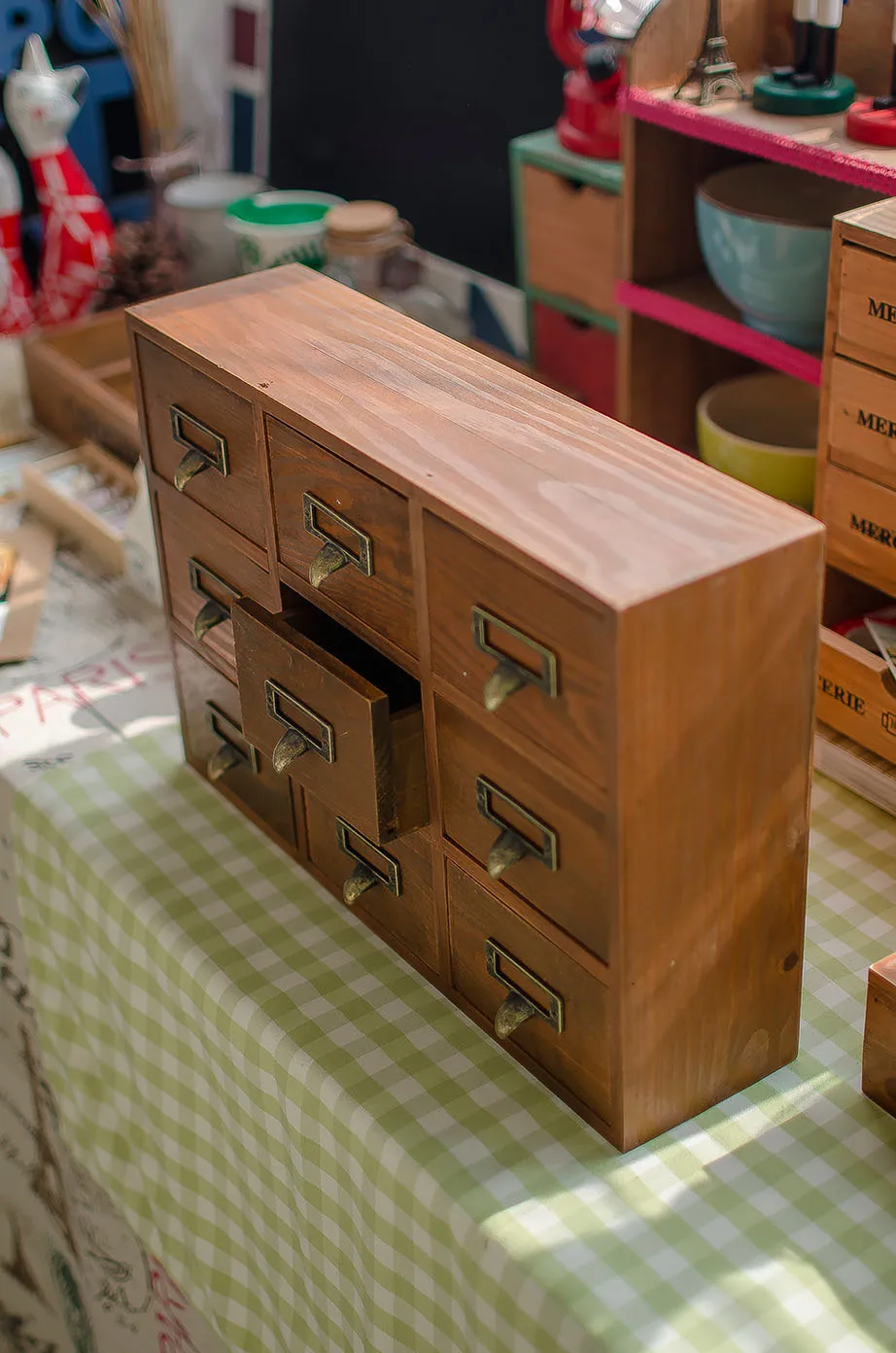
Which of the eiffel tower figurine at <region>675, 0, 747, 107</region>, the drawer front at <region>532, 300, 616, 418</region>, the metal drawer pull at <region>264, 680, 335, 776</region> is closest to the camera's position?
the metal drawer pull at <region>264, 680, 335, 776</region>

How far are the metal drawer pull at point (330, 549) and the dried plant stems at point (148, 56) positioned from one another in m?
1.49

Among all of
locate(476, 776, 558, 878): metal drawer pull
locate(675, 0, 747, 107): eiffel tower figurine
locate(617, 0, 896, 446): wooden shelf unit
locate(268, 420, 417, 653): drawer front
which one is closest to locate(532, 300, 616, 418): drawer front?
locate(617, 0, 896, 446): wooden shelf unit

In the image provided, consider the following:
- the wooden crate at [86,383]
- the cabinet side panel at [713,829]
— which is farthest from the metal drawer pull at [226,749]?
the wooden crate at [86,383]

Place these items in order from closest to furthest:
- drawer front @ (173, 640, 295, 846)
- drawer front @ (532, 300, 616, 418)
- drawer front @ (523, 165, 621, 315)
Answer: drawer front @ (173, 640, 295, 846), drawer front @ (523, 165, 621, 315), drawer front @ (532, 300, 616, 418)

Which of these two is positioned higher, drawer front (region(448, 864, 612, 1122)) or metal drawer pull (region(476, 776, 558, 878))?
metal drawer pull (region(476, 776, 558, 878))

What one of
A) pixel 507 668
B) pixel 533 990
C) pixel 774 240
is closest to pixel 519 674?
pixel 507 668

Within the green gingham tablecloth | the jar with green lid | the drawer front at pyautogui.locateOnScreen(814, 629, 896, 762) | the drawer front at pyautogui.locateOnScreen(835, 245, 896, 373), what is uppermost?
the drawer front at pyautogui.locateOnScreen(835, 245, 896, 373)

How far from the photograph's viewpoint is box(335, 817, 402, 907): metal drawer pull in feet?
3.97

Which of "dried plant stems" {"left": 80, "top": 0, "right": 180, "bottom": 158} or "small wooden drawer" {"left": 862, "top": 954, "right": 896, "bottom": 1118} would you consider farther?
"dried plant stems" {"left": 80, "top": 0, "right": 180, "bottom": 158}

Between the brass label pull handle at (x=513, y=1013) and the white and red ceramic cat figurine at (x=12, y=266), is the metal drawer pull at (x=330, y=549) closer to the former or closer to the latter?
the brass label pull handle at (x=513, y=1013)

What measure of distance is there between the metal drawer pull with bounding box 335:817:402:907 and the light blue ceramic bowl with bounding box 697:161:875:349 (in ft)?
2.17

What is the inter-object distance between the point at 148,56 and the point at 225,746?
4.65ft

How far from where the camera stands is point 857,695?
1390mm

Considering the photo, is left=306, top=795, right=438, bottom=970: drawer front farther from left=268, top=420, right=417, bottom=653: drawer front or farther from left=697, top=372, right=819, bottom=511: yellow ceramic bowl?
left=697, top=372, right=819, bottom=511: yellow ceramic bowl
